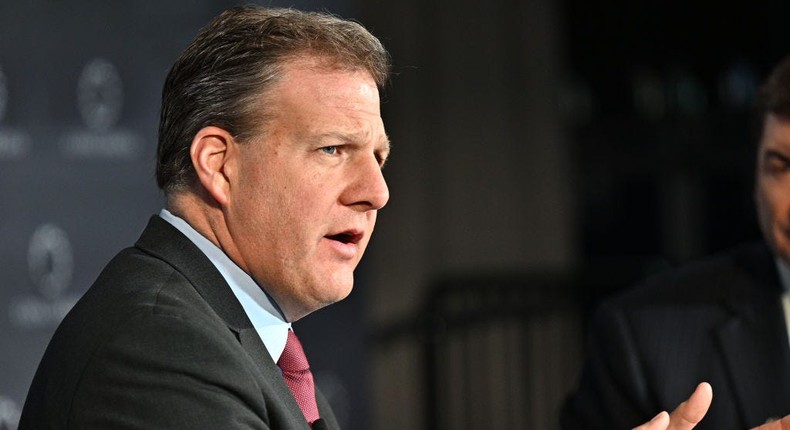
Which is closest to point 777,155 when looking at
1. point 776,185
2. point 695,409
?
point 776,185

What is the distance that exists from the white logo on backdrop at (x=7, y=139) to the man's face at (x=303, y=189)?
5.72 feet

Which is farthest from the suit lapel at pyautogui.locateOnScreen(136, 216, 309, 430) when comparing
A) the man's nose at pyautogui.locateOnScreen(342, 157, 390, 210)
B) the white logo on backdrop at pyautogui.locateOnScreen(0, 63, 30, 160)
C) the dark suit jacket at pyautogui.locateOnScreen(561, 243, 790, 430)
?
the white logo on backdrop at pyautogui.locateOnScreen(0, 63, 30, 160)

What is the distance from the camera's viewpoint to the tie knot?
7.02ft

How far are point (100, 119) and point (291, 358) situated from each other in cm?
182

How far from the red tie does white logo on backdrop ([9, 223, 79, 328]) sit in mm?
1655

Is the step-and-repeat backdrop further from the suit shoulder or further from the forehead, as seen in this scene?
the forehead

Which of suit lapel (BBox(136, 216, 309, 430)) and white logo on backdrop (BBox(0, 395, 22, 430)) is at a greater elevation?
suit lapel (BBox(136, 216, 309, 430))

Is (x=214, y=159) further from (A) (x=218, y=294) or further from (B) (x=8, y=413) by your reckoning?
(B) (x=8, y=413)

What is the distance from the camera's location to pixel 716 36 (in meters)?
7.33

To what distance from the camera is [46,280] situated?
3664mm

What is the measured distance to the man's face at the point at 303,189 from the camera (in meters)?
2.01

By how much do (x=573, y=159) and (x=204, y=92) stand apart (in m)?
5.14

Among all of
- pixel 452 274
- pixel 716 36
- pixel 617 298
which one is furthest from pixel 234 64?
pixel 716 36

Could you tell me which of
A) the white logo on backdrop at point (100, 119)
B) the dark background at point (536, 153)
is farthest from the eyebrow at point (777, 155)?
the white logo on backdrop at point (100, 119)
